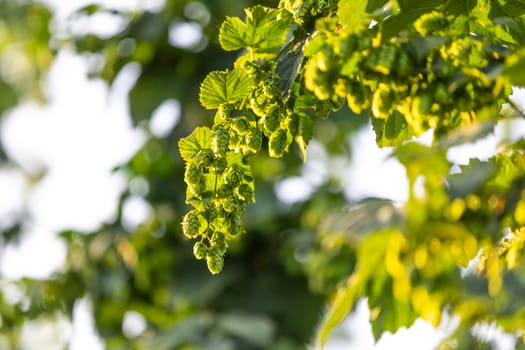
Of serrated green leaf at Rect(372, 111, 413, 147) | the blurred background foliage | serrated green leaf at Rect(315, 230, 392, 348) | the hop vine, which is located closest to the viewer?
the hop vine

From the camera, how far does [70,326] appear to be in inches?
135

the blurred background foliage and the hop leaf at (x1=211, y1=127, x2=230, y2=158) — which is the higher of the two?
the hop leaf at (x1=211, y1=127, x2=230, y2=158)

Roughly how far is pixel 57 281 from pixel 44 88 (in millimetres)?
3167

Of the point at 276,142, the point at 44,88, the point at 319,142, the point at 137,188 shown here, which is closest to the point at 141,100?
the point at 137,188

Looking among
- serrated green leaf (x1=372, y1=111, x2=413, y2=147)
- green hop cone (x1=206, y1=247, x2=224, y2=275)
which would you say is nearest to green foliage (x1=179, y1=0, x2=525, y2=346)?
serrated green leaf (x1=372, y1=111, x2=413, y2=147)

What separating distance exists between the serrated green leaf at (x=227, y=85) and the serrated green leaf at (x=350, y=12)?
140mm

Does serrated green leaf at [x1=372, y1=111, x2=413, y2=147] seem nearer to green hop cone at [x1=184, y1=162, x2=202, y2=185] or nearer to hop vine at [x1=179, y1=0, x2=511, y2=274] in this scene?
hop vine at [x1=179, y1=0, x2=511, y2=274]

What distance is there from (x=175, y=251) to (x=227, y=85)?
8.35 ft

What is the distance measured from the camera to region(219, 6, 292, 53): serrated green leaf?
1132 mm

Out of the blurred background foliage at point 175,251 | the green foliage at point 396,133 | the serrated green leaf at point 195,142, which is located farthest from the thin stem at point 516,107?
the blurred background foliage at point 175,251

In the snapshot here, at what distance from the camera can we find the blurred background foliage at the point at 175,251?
3.31 m

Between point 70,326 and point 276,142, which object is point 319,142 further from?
point 276,142

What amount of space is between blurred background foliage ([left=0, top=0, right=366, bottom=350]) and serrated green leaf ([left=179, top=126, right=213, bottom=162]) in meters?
1.98

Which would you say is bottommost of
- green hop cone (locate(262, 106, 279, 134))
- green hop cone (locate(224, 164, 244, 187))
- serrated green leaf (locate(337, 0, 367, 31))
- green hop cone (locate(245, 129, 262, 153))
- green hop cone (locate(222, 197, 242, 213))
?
green hop cone (locate(222, 197, 242, 213))
